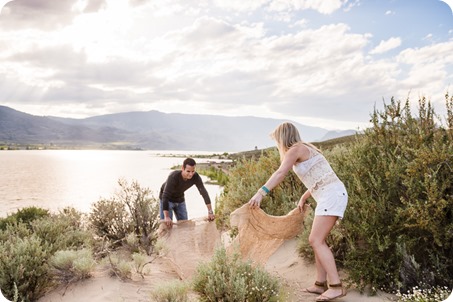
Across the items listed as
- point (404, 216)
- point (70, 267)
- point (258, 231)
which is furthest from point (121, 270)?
point (404, 216)

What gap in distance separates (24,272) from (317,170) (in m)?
4.01

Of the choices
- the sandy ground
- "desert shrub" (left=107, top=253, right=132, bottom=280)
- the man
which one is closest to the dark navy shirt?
the man

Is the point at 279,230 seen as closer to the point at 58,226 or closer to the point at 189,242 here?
the point at 189,242

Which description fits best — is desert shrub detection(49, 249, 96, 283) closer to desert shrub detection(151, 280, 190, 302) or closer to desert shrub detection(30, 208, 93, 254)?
desert shrub detection(30, 208, 93, 254)

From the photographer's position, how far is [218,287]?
4414mm

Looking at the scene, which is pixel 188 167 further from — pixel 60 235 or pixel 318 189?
pixel 318 189

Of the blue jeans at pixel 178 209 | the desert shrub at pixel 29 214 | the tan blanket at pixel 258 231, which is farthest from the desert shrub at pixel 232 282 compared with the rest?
the desert shrub at pixel 29 214

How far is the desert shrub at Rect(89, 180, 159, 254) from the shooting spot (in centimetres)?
782

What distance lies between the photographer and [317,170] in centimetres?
482

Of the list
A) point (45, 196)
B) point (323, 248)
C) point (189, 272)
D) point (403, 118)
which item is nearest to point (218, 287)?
point (323, 248)

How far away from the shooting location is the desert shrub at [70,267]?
5531 millimetres

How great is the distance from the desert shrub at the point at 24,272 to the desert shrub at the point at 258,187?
405cm

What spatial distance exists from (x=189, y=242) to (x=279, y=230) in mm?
2180

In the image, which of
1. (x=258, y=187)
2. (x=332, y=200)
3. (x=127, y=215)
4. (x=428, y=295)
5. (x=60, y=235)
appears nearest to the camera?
(x=428, y=295)
